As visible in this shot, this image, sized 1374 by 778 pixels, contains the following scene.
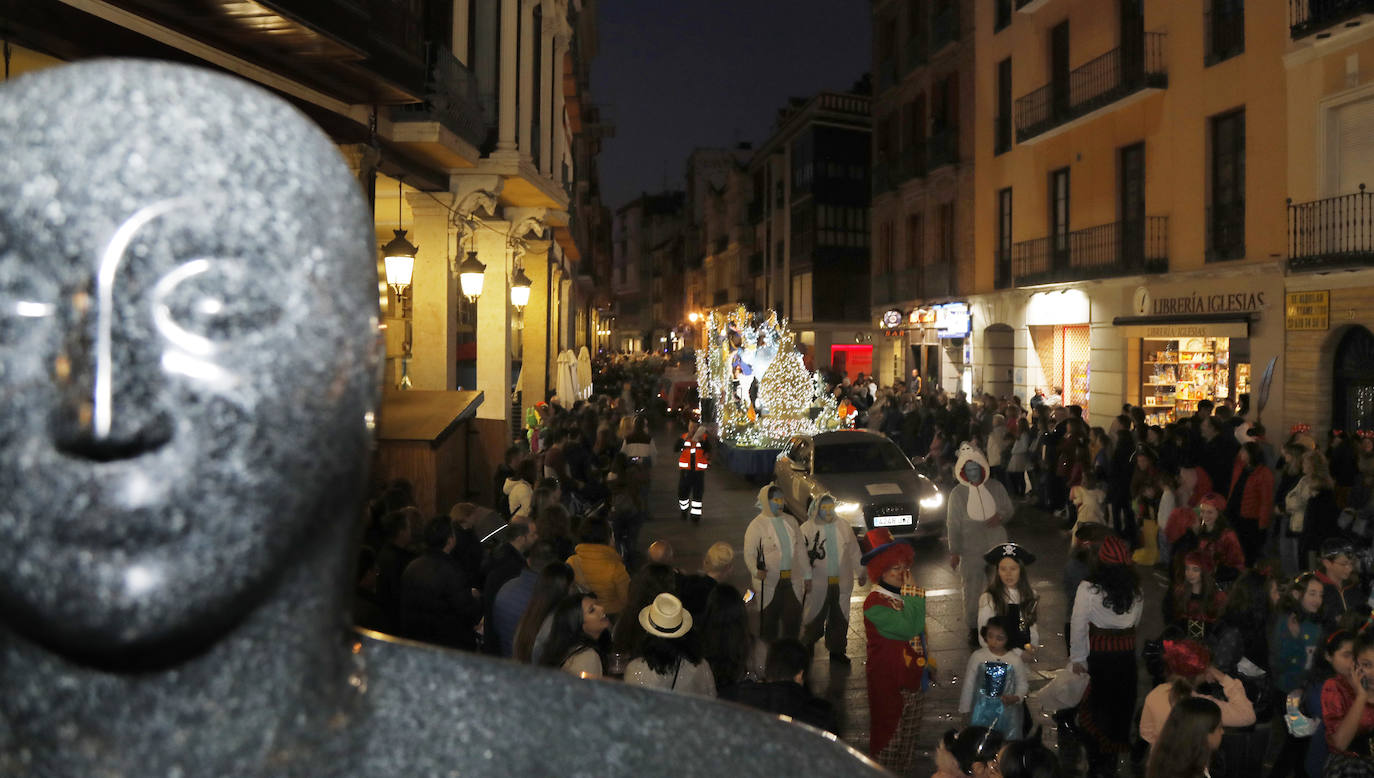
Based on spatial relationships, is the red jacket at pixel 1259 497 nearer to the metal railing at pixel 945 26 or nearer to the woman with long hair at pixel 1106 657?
the woman with long hair at pixel 1106 657

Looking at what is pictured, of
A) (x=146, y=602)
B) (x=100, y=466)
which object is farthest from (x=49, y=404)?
(x=146, y=602)

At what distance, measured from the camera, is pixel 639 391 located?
119 feet

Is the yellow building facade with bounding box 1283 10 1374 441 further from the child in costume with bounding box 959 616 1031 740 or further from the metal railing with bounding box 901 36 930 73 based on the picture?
the metal railing with bounding box 901 36 930 73

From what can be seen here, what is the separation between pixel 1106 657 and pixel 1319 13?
1400 cm

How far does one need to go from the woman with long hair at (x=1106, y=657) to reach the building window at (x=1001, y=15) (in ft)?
81.7

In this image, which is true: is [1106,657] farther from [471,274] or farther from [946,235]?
[946,235]

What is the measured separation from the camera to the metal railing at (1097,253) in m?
21.4

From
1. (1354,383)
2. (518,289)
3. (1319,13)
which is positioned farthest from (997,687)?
(1319,13)

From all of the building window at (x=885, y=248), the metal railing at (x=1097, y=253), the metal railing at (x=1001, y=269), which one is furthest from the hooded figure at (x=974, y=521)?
the building window at (x=885, y=248)

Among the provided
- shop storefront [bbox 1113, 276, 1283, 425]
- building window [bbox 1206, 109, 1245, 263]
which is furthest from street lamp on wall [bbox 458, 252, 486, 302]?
building window [bbox 1206, 109, 1245, 263]

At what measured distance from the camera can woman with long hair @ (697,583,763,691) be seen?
5668 millimetres

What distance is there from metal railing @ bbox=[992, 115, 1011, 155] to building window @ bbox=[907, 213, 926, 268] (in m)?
5.63

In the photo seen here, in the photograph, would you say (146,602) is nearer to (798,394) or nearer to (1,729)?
(1,729)

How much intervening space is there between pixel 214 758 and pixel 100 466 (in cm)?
28
